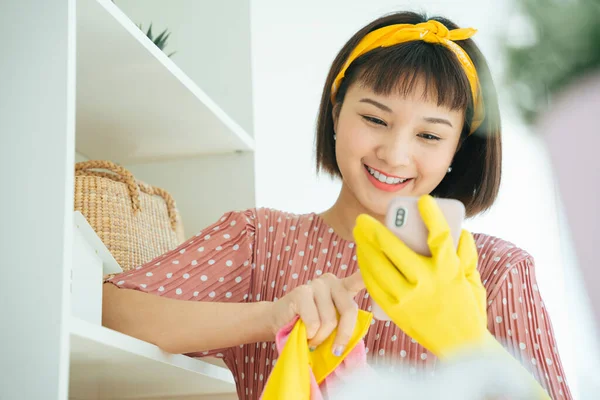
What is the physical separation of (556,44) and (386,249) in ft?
1.34

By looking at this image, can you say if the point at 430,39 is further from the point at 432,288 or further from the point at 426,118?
the point at 432,288

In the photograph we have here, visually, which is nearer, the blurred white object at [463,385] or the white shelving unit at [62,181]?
the blurred white object at [463,385]

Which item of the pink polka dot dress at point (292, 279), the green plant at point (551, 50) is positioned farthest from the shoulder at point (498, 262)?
the green plant at point (551, 50)

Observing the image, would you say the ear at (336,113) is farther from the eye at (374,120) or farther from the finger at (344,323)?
the finger at (344,323)

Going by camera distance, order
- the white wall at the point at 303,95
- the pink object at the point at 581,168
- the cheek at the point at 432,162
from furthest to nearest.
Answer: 1. the white wall at the point at 303,95
2. the cheek at the point at 432,162
3. the pink object at the point at 581,168

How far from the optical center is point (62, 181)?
73 cm

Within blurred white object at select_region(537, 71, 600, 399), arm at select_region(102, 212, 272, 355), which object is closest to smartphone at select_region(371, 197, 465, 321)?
arm at select_region(102, 212, 272, 355)

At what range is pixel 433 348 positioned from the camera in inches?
24.4

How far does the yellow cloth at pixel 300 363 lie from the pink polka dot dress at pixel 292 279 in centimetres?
23

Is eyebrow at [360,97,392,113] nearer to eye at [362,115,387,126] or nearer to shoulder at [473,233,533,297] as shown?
eye at [362,115,387,126]

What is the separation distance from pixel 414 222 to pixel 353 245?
0.47 metres

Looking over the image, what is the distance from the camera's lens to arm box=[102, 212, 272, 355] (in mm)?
880

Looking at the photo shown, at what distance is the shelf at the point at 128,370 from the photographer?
2.57 feet

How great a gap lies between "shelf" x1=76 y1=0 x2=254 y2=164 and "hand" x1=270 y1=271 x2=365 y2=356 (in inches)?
16.6
